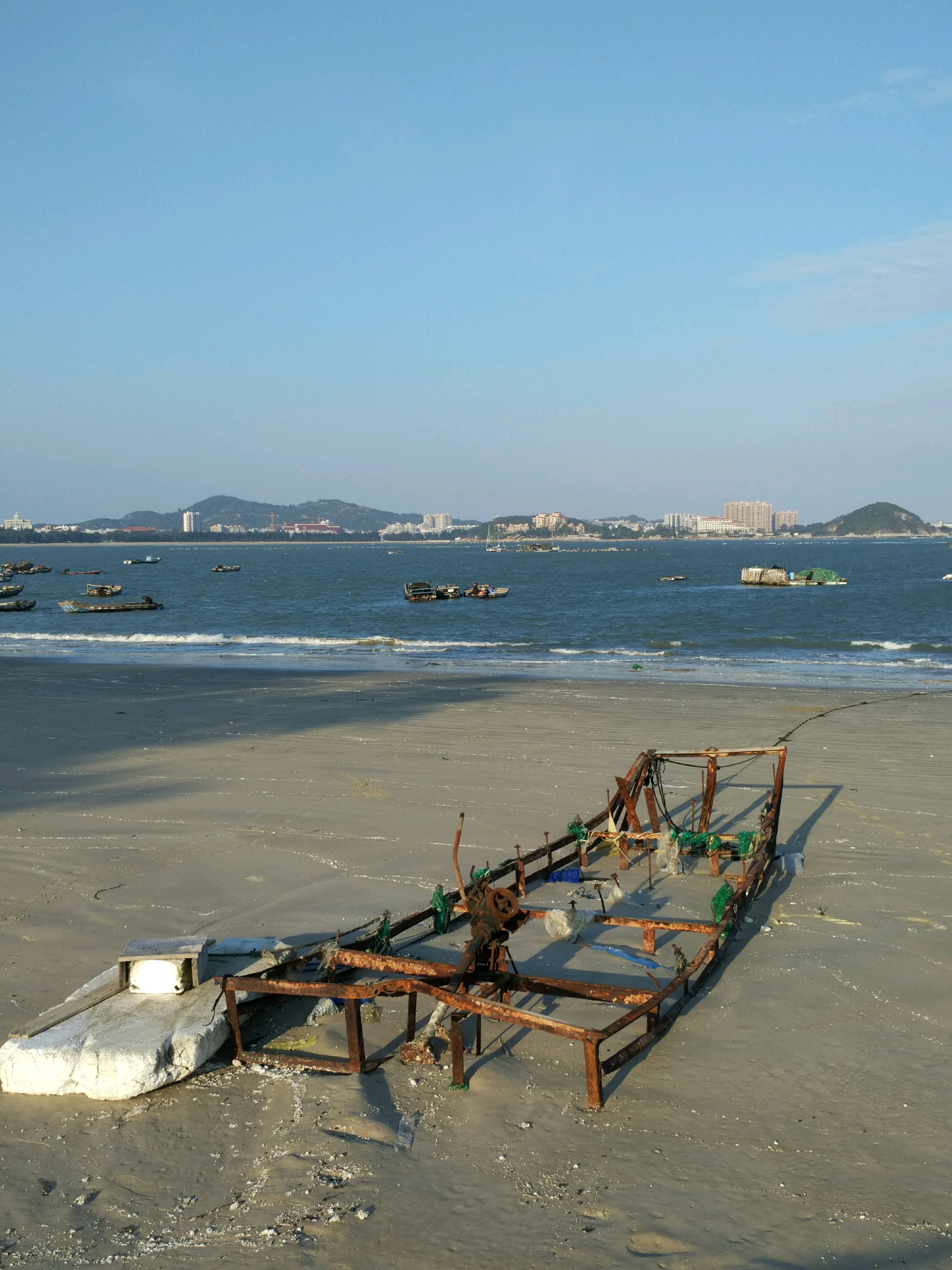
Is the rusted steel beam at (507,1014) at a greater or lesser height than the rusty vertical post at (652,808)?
greater

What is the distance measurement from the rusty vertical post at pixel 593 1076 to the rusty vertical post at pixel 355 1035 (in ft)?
3.78

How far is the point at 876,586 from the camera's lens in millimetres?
74312

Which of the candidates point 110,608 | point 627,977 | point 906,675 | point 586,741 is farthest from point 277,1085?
point 110,608

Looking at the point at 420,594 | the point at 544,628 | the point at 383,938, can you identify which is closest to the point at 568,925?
the point at 383,938

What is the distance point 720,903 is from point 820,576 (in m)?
75.0

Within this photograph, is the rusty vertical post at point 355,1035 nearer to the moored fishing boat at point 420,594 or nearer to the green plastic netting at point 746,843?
the green plastic netting at point 746,843

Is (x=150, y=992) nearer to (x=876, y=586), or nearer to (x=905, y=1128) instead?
(x=905, y=1128)

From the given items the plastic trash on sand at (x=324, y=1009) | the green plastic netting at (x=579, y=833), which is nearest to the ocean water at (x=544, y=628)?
the green plastic netting at (x=579, y=833)

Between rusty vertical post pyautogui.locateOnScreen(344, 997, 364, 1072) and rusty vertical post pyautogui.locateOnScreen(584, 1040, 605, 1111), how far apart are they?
115 cm

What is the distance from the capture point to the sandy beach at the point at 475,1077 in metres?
3.81

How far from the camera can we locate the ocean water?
27.9m

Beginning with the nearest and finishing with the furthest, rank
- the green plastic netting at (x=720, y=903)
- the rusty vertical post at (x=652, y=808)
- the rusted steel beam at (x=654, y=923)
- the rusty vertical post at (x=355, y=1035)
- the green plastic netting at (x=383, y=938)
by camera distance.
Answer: the rusty vertical post at (x=355, y=1035)
the green plastic netting at (x=383, y=938)
the rusted steel beam at (x=654, y=923)
the green plastic netting at (x=720, y=903)
the rusty vertical post at (x=652, y=808)

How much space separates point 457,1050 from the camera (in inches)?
188

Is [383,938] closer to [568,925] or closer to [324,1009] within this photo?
[324,1009]
